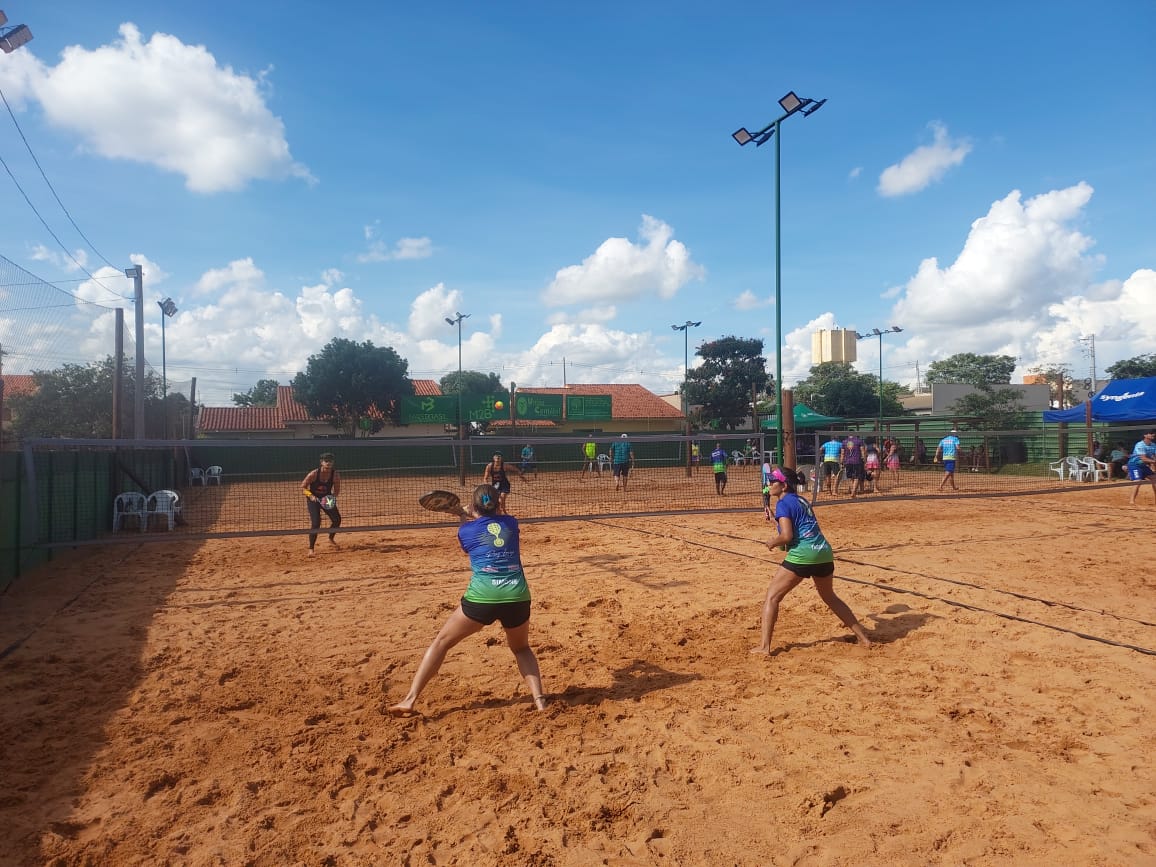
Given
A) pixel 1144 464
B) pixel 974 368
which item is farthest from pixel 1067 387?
pixel 1144 464

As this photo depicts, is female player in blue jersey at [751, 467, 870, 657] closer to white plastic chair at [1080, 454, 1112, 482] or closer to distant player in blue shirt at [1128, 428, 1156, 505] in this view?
distant player in blue shirt at [1128, 428, 1156, 505]

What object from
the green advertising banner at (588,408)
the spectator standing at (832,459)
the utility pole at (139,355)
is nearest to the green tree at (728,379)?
the green advertising banner at (588,408)

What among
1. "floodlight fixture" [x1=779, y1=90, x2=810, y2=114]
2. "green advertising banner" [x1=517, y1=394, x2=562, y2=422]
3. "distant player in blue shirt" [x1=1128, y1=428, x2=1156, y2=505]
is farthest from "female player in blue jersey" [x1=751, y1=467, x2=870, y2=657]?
"green advertising banner" [x1=517, y1=394, x2=562, y2=422]

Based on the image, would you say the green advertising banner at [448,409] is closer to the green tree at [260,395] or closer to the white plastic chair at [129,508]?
the white plastic chair at [129,508]

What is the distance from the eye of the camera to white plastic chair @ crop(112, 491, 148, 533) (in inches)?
588

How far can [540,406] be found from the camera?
3675cm

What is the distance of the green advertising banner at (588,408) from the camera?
38531 mm

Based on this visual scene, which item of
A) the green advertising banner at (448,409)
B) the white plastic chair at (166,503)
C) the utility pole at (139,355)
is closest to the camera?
the white plastic chair at (166,503)

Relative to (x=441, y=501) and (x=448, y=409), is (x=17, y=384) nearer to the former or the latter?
(x=441, y=501)

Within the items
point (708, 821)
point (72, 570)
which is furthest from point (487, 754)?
point (72, 570)

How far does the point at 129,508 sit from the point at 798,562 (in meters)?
15.0

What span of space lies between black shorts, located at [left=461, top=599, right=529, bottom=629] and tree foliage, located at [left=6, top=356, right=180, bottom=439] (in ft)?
26.0

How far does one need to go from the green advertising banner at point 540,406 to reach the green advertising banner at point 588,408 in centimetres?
92

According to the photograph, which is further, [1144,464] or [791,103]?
[1144,464]
